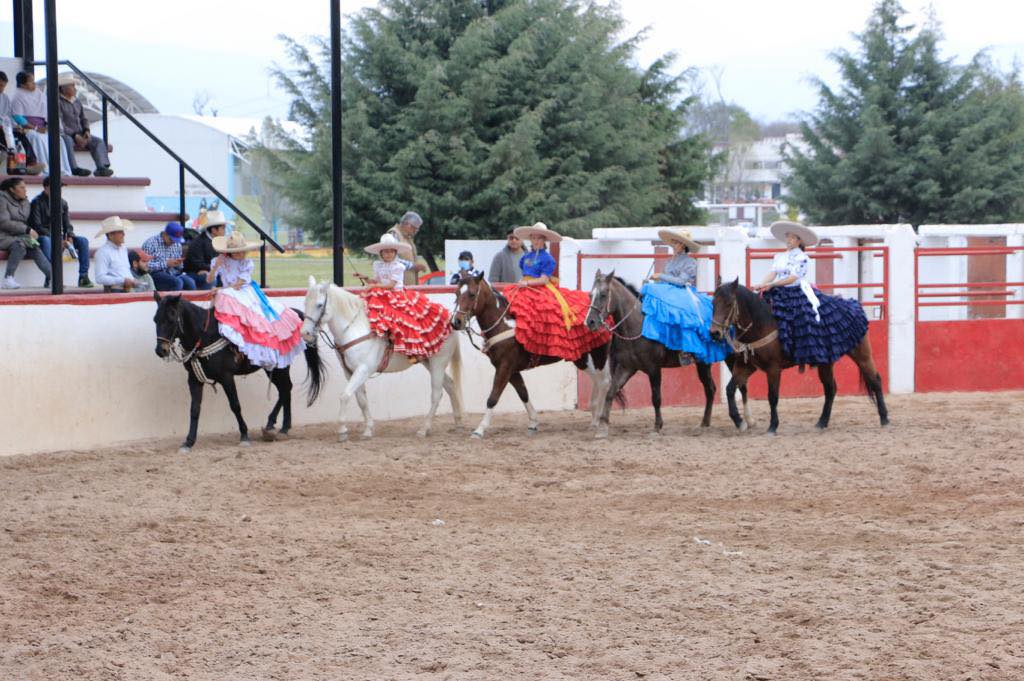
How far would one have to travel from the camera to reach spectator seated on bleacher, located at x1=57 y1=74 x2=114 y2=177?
15.5 meters

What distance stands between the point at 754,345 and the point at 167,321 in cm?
529

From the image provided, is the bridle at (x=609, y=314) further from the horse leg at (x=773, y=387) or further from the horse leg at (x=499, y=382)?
the horse leg at (x=773, y=387)

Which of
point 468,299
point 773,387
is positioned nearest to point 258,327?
point 468,299

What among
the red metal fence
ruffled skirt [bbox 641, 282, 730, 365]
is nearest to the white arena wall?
ruffled skirt [bbox 641, 282, 730, 365]

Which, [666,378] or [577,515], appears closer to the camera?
[577,515]

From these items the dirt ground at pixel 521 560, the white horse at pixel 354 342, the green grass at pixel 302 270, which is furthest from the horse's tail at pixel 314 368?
the green grass at pixel 302 270

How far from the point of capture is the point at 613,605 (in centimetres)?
659

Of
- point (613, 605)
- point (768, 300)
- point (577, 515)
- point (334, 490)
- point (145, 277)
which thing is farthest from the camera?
point (145, 277)

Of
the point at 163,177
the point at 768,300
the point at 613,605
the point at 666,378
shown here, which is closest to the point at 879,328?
the point at 666,378

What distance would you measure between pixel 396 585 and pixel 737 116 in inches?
3952

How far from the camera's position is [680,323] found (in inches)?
480

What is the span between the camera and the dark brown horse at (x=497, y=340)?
480 inches

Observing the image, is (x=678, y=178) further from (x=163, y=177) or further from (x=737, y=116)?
(x=737, y=116)

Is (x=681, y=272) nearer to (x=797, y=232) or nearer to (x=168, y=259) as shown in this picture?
(x=797, y=232)
